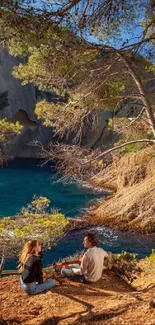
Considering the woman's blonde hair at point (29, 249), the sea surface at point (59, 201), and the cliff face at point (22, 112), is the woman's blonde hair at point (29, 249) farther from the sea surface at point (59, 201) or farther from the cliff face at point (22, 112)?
the cliff face at point (22, 112)

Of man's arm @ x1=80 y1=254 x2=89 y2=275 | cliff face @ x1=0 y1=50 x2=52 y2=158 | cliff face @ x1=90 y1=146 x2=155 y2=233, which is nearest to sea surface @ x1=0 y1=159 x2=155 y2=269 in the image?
cliff face @ x1=90 y1=146 x2=155 y2=233

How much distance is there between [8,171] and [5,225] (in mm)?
25500

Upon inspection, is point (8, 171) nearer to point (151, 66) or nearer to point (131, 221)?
point (131, 221)

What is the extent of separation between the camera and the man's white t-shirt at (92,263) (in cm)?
660

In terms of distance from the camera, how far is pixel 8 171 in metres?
32.2

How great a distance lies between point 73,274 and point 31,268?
4.42ft

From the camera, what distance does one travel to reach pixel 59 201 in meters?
20.5

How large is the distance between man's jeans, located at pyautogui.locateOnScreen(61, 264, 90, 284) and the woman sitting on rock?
0.89 m

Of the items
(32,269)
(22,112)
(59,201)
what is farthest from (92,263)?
(22,112)

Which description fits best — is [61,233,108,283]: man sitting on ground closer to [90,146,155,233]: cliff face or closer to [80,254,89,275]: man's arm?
[80,254,89,275]: man's arm

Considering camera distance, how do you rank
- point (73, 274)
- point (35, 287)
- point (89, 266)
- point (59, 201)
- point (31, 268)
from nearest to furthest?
point (31, 268)
point (35, 287)
point (89, 266)
point (73, 274)
point (59, 201)

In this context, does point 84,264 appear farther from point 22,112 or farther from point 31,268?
point 22,112

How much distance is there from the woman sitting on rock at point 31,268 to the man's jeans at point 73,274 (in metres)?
0.89

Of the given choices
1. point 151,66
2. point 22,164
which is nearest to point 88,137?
point 22,164
